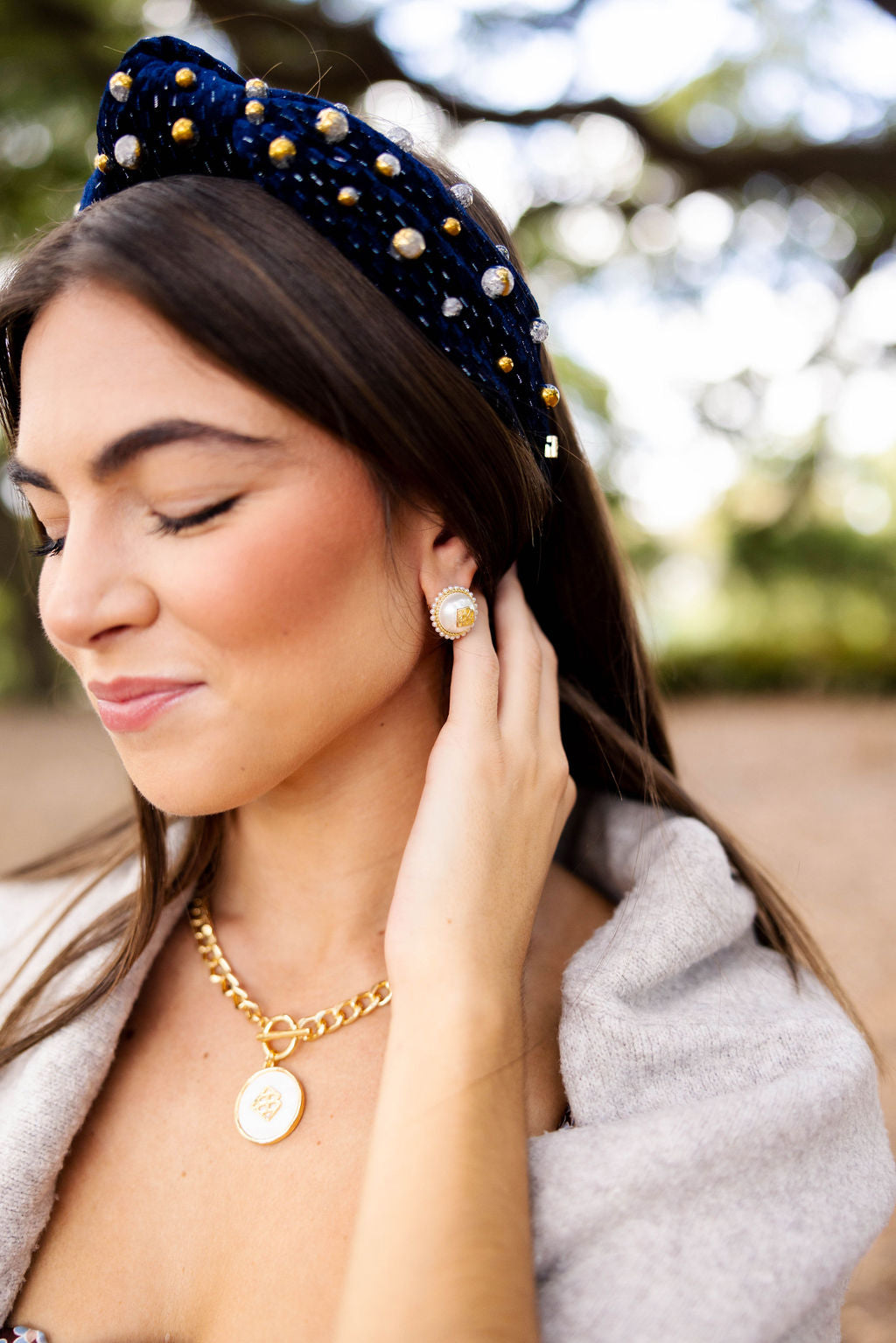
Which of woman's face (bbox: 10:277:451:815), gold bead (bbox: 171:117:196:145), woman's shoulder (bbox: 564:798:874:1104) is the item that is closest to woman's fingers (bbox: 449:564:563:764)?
woman's face (bbox: 10:277:451:815)

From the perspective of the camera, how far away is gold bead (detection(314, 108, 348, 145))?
5.03 feet

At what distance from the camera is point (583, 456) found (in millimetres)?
2152

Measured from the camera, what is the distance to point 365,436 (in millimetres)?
1546

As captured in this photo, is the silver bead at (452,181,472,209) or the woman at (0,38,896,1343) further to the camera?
the silver bead at (452,181,472,209)

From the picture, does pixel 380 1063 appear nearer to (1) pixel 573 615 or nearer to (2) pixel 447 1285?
(2) pixel 447 1285

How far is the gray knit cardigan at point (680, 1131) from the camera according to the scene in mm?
1360

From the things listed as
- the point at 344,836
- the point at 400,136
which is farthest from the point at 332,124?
the point at 344,836

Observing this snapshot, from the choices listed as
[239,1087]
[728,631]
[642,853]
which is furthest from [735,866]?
[728,631]

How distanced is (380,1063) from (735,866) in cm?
88

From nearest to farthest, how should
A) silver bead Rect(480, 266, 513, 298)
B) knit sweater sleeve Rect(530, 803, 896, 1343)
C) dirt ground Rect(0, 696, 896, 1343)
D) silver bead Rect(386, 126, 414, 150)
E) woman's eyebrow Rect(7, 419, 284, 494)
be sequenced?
knit sweater sleeve Rect(530, 803, 896, 1343)
woman's eyebrow Rect(7, 419, 284, 494)
silver bead Rect(480, 266, 513, 298)
silver bead Rect(386, 126, 414, 150)
dirt ground Rect(0, 696, 896, 1343)

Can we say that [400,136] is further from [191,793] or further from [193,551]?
[191,793]

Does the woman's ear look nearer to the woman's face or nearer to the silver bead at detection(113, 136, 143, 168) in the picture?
the woman's face

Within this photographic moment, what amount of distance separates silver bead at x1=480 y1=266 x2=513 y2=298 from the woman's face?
1.38 ft

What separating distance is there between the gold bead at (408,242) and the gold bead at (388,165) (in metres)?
0.09
